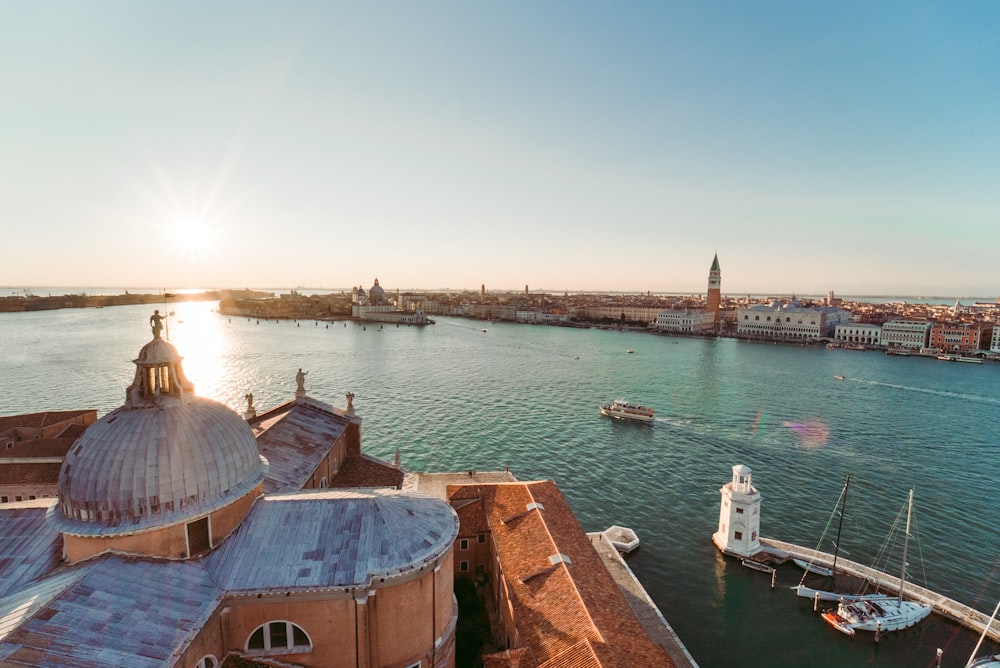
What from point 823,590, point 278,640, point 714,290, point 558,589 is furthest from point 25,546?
point 714,290

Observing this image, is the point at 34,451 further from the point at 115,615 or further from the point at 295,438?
the point at 115,615

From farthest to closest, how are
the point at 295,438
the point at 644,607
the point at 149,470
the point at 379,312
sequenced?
the point at 379,312, the point at 295,438, the point at 644,607, the point at 149,470

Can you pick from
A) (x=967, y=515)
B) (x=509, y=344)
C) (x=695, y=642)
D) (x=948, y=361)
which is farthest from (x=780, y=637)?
(x=948, y=361)

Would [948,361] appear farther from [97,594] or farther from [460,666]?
[97,594]

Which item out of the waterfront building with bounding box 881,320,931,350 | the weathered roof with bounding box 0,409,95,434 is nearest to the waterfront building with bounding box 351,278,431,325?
the waterfront building with bounding box 881,320,931,350

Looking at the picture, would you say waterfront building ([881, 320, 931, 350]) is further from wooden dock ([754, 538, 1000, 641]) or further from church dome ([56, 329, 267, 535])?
church dome ([56, 329, 267, 535])

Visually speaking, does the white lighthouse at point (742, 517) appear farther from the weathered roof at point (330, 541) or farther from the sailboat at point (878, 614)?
the weathered roof at point (330, 541)

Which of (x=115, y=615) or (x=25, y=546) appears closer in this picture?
(x=115, y=615)

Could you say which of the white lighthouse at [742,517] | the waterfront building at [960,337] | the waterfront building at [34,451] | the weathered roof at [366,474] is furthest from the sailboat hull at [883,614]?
the waterfront building at [960,337]
